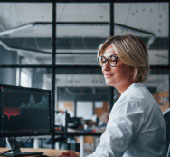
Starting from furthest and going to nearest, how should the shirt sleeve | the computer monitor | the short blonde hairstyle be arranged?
the computer monitor < the short blonde hairstyle < the shirt sleeve

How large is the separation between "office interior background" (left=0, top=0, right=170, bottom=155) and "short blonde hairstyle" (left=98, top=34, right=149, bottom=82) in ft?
10.2

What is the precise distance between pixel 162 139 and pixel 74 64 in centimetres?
337

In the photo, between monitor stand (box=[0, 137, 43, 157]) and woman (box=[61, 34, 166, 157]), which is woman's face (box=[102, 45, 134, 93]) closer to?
woman (box=[61, 34, 166, 157])

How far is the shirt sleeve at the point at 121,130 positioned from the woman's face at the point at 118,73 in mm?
241

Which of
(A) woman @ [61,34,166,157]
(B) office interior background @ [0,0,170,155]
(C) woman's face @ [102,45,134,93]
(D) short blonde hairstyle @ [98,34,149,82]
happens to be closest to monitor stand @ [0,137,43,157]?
(A) woman @ [61,34,166,157]

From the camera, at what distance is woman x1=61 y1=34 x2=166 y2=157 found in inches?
45.6

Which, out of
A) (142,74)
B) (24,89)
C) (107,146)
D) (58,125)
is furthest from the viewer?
(58,125)

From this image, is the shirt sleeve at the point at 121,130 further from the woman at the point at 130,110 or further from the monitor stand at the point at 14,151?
the monitor stand at the point at 14,151

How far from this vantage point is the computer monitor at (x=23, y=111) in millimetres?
1881

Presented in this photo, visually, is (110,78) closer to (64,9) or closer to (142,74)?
(142,74)

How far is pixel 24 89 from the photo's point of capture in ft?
6.63

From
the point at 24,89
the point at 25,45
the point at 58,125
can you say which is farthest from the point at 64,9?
the point at 24,89

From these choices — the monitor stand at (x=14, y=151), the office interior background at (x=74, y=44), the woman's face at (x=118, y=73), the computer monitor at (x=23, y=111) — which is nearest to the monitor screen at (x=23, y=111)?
the computer monitor at (x=23, y=111)

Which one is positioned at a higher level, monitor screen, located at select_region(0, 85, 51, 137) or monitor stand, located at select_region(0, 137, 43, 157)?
monitor screen, located at select_region(0, 85, 51, 137)
